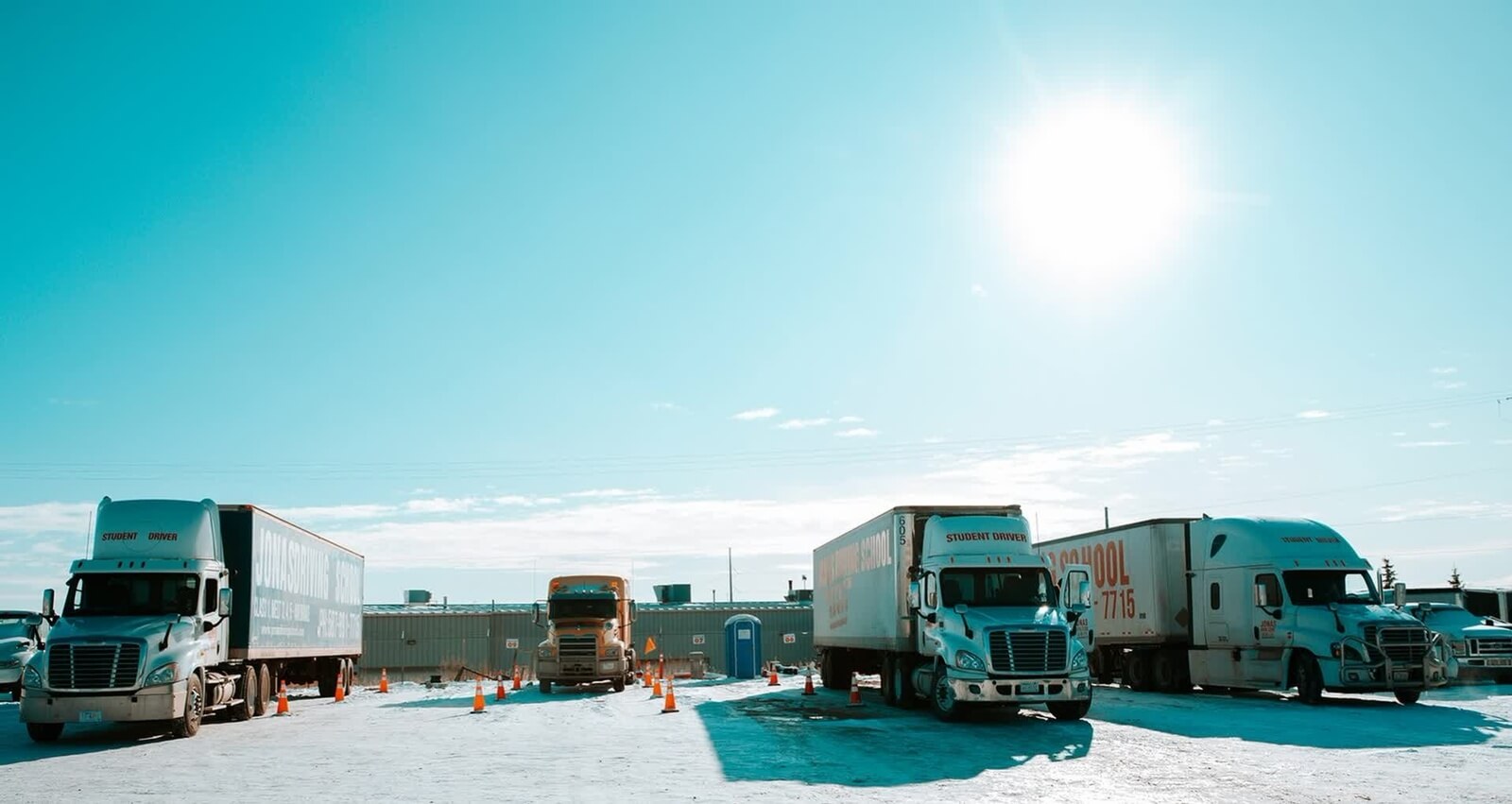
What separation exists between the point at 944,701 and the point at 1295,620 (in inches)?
322

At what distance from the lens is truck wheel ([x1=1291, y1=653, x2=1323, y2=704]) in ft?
76.3

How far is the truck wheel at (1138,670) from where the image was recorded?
28.9 m

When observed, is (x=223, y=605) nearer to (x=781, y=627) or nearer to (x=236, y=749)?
(x=236, y=749)

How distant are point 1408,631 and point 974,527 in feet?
28.1

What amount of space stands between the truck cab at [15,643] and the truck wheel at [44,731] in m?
11.7

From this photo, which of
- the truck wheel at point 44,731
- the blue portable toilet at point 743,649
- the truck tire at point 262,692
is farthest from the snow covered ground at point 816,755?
the blue portable toilet at point 743,649

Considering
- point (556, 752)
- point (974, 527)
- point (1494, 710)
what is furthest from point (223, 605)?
point (1494, 710)

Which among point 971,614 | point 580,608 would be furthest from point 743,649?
point 971,614

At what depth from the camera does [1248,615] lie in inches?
988

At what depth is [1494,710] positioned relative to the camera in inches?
853

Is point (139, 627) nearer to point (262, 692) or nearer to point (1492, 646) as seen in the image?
point (262, 692)

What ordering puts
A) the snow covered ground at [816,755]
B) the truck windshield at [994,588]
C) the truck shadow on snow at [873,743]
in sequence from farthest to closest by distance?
the truck windshield at [994,588] → the truck shadow on snow at [873,743] → the snow covered ground at [816,755]

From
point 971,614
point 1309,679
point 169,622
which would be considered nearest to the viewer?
point 169,622

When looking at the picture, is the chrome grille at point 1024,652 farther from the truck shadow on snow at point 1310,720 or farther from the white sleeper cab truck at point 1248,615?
the white sleeper cab truck at point 1248,615
